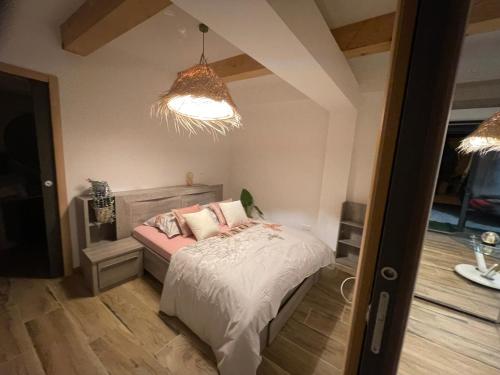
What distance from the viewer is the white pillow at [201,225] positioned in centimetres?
225

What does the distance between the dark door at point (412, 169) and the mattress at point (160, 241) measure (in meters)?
1.79

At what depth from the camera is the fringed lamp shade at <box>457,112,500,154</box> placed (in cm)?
141

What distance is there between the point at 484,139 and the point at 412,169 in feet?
5.34

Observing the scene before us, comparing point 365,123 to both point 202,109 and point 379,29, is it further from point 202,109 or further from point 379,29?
point 202,109

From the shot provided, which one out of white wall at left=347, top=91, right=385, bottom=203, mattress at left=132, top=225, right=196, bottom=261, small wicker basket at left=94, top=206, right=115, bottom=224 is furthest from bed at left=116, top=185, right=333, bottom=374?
white wall at left=347, top=91, right=385, bottom=203

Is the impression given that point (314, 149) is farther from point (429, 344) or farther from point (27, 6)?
point (27, 6)

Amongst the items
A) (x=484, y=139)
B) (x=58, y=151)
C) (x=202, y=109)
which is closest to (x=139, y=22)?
(x=202, y=109)

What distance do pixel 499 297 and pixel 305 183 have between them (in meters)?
2.23

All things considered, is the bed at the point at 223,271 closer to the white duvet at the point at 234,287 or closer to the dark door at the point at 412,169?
the white duvet at the point at 234,287

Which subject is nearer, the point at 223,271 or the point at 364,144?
the point at 223,271

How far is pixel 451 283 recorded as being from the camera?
179cm

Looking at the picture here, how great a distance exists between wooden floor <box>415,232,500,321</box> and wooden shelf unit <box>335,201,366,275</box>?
1.00 m

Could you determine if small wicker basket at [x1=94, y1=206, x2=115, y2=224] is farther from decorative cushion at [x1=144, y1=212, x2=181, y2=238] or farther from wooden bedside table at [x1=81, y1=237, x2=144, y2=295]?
decorative cushion at [x1=144, y1=212, x2=181, y2=238]

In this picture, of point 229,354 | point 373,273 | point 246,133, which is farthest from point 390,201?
point 246,133
